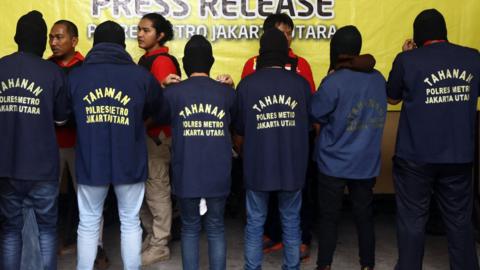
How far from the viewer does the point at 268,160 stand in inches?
139

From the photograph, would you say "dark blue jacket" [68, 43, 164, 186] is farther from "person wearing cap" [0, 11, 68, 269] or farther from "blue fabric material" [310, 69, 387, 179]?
"blue fabric material" [310, 69, 387, 179]

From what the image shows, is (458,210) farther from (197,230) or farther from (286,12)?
(286,12)

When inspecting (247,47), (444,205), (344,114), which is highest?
(247,47)

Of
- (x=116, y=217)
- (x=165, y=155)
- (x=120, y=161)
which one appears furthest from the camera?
(x=116, y=217)

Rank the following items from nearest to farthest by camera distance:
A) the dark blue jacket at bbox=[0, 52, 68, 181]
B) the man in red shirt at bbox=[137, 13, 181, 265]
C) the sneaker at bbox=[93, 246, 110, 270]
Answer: the dark blue jacket at bbox=[0, 52, 68, 181], the sneaker at bbox=[93, 246, 110, 270], the man in red shirt at bbox=[137, 13, 181, 265]

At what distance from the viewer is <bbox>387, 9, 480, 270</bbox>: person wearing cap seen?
347cm

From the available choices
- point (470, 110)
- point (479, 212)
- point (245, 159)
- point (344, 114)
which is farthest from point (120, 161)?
point (479, 212)

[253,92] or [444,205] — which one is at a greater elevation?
[253,92]

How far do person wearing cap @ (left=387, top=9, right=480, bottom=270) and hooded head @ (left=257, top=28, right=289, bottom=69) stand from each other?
672 mm

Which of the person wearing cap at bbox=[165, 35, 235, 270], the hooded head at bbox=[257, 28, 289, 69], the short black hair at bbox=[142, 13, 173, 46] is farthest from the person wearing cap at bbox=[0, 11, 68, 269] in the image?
the hooded head at bbox=[257, 28, 289, 69]

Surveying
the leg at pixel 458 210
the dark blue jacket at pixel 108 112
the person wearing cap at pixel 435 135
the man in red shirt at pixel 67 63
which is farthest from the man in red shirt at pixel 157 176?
the leg at pixel 458 210

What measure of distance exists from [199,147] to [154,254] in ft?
3.87

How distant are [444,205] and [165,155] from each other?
1.87 m

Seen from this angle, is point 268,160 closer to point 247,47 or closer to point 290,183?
point 290,183
